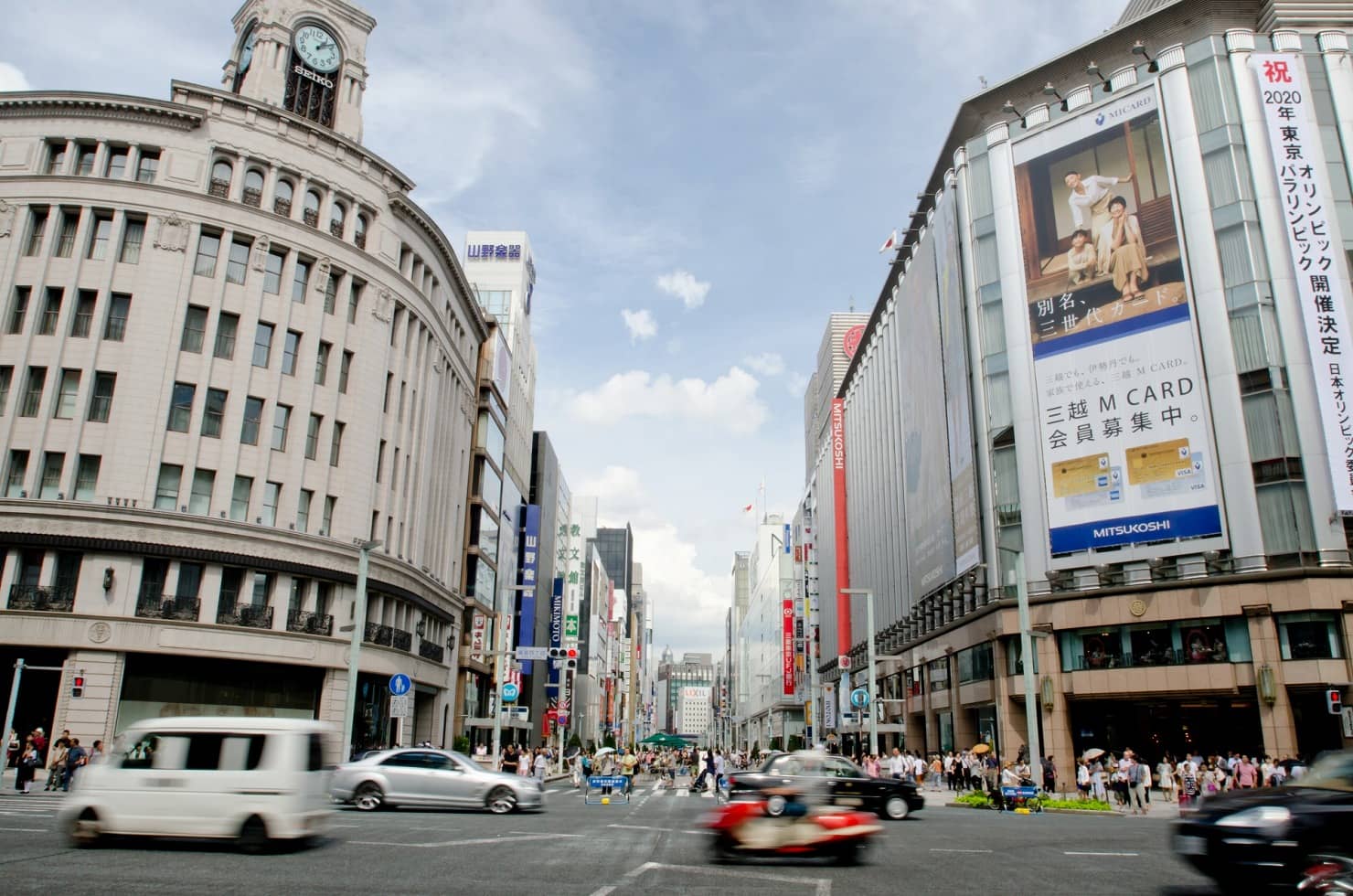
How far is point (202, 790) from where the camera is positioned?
13.6m

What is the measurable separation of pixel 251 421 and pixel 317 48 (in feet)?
68.0

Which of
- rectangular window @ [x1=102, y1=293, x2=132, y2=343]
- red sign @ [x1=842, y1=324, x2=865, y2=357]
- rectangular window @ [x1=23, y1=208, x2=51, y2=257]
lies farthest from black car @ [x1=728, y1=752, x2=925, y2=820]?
red sign @ [x1=842, y1=324, x2=865, y2=357]

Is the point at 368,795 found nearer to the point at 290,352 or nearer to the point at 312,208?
the point at 290,352

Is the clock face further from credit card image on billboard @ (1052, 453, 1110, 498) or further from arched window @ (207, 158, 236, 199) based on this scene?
credit card image on billboard @ (1052, 453, 1110, 498)

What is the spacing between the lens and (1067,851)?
15891 millimetres

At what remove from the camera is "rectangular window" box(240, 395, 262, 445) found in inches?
1578

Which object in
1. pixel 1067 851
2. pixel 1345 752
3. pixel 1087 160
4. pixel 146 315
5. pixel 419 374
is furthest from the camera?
pixel 419 374

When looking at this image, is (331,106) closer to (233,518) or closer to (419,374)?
(419,374)

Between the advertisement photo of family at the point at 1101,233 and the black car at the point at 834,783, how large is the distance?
91.7 ft

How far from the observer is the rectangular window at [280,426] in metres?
41.1

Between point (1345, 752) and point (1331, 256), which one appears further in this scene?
point (1331, 256)

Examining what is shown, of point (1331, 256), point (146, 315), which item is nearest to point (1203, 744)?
point (1331, 256)

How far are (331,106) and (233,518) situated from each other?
74.2 ft

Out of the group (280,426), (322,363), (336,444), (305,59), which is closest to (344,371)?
(322,363)
